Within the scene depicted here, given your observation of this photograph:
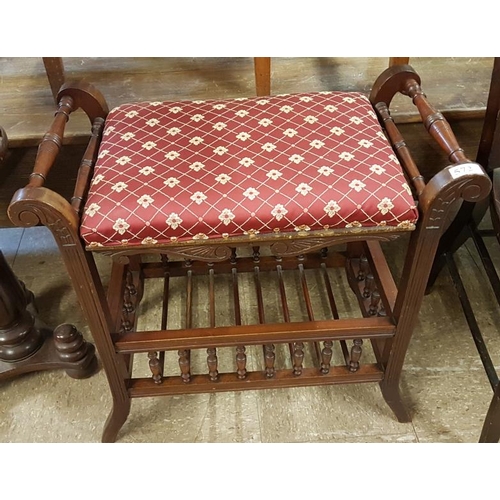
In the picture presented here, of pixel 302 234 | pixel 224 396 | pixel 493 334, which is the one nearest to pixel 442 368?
pixel 493 334

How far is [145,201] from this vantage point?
2.80 ft

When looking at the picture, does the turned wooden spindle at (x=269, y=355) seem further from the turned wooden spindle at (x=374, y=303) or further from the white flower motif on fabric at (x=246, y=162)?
the white flower motif on fabric at (x=246, y=162)

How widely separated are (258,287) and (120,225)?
0.56 meters

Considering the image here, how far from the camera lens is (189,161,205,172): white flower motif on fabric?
906mm

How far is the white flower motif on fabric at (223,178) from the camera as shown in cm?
88

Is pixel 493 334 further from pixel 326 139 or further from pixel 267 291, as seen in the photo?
pixel 326 139

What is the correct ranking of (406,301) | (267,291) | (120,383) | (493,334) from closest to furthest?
1. (406,301)
2. (120,383)
3. (493,334)
4. (267,291)

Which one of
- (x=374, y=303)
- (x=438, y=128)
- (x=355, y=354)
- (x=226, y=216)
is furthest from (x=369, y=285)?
(x=226, y=216)

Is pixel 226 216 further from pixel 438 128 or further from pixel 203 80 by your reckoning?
pixel 203 80

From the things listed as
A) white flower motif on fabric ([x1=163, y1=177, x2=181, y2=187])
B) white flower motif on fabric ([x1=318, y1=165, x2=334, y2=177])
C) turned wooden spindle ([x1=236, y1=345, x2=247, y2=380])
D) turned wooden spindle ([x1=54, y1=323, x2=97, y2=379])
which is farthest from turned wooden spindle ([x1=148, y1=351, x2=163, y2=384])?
white flower motif on fabric ([x1=318, y1=165, x2=334, y2=177])

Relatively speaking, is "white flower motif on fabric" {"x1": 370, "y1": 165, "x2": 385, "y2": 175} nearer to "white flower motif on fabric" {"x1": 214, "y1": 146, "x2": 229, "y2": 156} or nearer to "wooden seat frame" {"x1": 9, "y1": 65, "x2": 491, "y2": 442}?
"wooden seat frame" {"x1": 9, "y1": 65, "x2": 491, "y2": 442}

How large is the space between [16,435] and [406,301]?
2.94ft

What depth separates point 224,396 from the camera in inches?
51.4

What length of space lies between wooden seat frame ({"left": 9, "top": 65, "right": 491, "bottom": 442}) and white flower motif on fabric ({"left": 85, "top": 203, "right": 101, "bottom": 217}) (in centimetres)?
2
